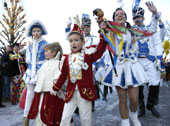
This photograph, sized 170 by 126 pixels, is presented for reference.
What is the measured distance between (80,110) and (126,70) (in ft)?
2.95

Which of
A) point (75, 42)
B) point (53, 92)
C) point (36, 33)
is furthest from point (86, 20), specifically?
point (53, 92)

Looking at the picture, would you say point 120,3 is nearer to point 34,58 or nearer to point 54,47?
point 54,47

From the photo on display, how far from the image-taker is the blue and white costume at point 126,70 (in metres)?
2.80

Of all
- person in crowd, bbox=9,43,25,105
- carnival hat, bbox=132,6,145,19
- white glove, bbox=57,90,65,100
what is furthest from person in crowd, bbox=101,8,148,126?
person in crowd, bbox=9,43,25,105

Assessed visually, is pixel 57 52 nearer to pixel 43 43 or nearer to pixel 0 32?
pixel 43 43

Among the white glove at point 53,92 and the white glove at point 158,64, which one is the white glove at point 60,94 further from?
the white glove at point 158,64

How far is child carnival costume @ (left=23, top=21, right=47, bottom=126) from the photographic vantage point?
3.44m

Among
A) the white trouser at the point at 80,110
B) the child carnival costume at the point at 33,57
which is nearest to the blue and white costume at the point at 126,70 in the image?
the white trouser at the point at 80,110

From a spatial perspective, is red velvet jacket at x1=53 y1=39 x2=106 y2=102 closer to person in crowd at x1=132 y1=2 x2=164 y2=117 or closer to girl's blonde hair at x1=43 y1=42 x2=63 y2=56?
girl's blonde hair at x1=43 y1=42 x2=63 y2=56

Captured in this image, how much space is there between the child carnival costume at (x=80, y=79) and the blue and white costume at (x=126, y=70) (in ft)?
1.12

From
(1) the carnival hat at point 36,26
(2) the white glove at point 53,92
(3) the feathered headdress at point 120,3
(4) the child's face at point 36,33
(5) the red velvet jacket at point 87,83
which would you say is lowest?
(2) the white glove at point 53,92

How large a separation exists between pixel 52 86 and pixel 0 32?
1521cm

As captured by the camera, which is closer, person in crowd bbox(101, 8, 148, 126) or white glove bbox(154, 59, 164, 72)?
person in crowd bbox(101, 8, 148, 126)

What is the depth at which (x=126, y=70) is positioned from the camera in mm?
2854
